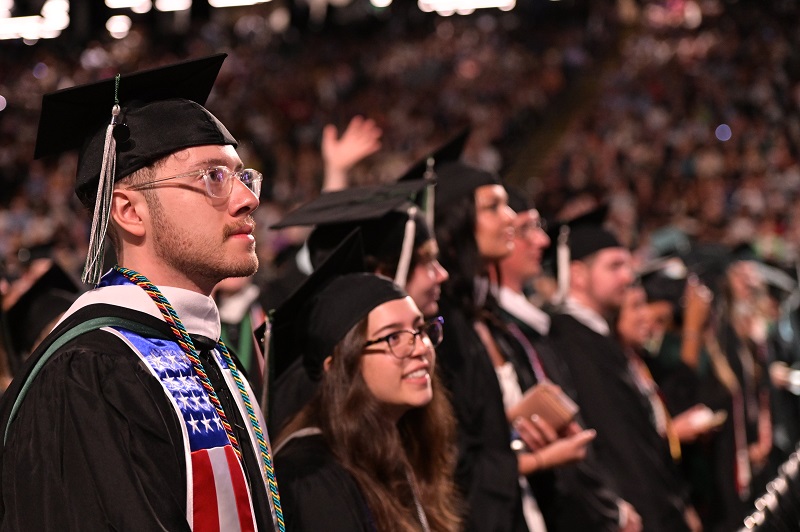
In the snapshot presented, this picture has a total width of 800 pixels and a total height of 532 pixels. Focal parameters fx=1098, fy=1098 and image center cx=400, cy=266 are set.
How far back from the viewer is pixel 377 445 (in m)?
2.74

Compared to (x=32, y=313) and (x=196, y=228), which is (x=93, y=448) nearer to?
(x=196, y=228)

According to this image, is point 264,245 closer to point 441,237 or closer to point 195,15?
point 441,237

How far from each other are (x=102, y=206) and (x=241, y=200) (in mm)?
261

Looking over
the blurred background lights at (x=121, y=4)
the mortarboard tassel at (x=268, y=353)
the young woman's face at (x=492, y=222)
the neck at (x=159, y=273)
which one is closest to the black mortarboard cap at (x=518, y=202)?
the young woman's face at (x=492, y=222)

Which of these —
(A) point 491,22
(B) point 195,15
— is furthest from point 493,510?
(B) point 195,15

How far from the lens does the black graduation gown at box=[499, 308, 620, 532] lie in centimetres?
409

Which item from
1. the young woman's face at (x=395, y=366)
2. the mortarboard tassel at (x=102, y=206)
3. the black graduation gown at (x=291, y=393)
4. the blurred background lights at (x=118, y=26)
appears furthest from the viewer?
the blurred background lights at (x=118, y=26)

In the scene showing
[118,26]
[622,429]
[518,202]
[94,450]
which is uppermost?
[118,26]

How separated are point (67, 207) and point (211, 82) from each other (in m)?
12.5

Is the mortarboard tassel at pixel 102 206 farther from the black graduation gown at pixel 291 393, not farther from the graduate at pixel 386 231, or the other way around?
the graduate at pixel 386 231

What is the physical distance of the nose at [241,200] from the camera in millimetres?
2118

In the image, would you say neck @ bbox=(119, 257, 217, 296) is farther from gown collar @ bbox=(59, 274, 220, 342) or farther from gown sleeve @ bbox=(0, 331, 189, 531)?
gown sleeve @ bbox=(0, 331, 189, 531)

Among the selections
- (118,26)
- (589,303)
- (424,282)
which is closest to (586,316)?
(589,303)

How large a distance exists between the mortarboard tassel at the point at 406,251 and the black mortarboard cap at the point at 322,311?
1.15 ft
